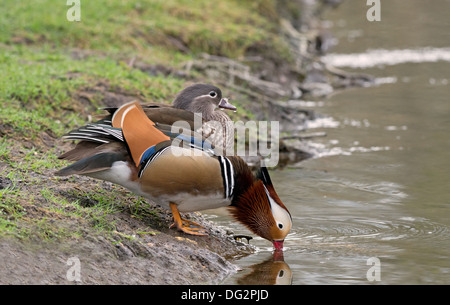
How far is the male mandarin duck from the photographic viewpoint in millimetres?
4965

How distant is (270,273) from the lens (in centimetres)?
503

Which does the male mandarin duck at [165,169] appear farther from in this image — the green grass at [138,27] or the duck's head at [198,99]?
the green grass at [138,27]

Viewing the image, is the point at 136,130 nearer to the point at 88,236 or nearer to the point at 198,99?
the point at 88,236

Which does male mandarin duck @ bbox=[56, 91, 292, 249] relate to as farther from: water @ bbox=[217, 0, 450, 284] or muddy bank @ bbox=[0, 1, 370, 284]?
water @ bbox=[217, 0, 450, 284]

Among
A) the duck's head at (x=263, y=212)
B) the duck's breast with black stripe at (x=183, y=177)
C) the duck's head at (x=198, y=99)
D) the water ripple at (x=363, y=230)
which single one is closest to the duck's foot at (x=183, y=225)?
the duck's breast with black stripe at (x=183, y=177)

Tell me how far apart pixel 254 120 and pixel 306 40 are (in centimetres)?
596

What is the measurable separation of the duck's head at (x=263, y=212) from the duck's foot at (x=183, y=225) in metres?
0.30

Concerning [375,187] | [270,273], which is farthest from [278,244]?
[375,187]

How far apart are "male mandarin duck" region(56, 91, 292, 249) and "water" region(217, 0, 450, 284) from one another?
0.46m

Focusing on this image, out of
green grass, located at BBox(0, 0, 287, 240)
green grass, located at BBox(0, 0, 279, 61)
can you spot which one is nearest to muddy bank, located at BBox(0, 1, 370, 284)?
green grass, located at BBox(0, 0, 287, 240)

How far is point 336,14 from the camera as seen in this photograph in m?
20.9

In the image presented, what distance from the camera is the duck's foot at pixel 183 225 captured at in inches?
207

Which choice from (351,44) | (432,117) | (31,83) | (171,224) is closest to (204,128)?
(171,224)
